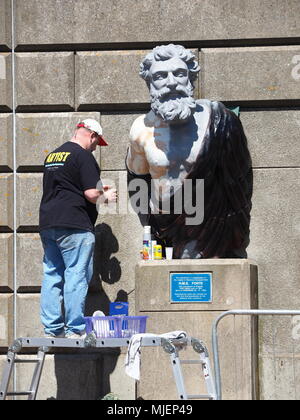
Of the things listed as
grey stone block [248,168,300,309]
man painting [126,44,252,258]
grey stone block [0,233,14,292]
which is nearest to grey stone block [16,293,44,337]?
grey stone block [0,233,14,292]

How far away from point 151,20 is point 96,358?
115 inches

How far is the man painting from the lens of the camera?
8.95 meters

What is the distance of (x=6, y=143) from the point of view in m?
9.78

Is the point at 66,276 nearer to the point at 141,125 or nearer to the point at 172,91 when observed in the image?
the point at 141,125

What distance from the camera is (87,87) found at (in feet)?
31.9

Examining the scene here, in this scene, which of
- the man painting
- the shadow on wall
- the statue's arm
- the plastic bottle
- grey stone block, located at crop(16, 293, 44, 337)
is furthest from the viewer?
grey stone block, located at crop(16, 293, 44, 337)

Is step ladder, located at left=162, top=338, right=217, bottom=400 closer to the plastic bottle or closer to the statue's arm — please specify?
the plastic bottle

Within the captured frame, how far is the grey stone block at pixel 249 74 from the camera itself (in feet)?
31.3

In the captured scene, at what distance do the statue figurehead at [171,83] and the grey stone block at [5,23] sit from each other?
1.46 metres

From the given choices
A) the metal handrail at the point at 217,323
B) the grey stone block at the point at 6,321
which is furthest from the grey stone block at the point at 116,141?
the metal handrail at the point at 217,323

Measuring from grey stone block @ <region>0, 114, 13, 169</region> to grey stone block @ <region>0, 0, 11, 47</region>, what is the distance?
654 mm

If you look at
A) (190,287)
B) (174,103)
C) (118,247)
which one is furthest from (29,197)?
(190,287)

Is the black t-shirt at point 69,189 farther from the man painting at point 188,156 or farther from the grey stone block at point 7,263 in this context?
the grey stone block at point 7,263

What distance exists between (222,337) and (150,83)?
2.12 meters
